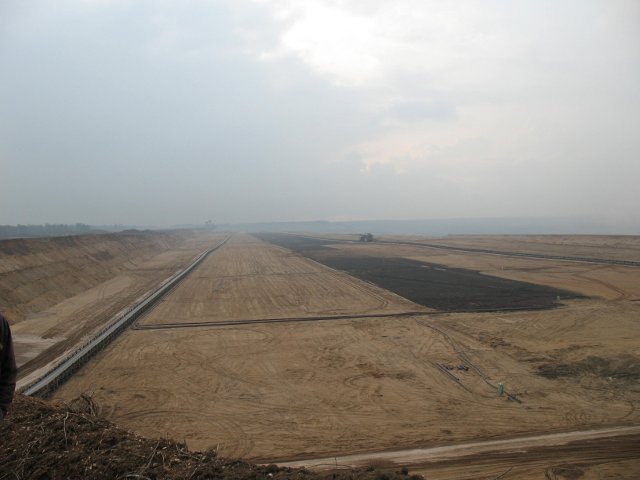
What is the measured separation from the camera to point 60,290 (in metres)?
29.3

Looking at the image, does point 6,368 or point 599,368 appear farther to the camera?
point 599,368

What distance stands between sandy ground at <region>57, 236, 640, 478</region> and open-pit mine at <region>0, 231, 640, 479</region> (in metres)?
0.07

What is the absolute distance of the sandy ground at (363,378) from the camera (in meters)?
9.51

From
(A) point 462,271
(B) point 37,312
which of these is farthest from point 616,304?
(B) point 37,312

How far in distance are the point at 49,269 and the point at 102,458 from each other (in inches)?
1274

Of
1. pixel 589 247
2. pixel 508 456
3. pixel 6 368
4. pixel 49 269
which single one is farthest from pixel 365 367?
pixel 589 247

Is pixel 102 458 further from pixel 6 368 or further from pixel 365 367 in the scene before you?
pixel 365 367

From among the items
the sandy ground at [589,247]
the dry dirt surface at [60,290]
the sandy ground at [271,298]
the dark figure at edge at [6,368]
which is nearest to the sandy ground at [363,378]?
the sandy ground at [271,298]

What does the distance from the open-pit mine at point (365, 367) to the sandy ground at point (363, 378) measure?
7cm

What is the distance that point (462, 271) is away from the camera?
3875cm

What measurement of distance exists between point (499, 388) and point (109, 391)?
1273 cm

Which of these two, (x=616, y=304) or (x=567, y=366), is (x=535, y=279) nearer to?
(x=616, y=304)

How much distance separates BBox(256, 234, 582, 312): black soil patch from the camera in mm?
23562

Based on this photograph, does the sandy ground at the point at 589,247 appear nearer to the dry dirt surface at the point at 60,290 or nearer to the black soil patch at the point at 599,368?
the black soil patch at the point at 599,368
